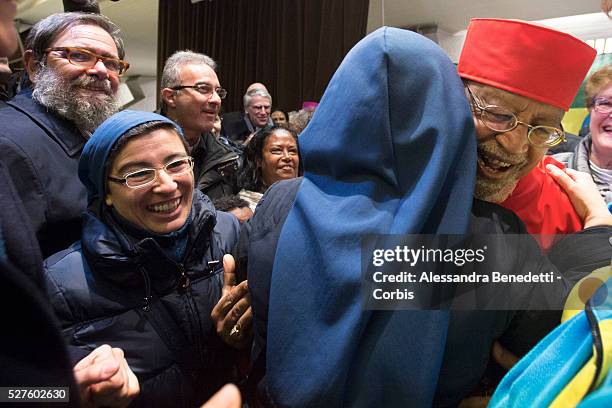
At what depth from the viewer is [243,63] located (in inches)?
193

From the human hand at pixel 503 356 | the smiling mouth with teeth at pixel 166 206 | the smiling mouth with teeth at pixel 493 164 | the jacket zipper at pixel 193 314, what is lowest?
the jacket zipper at pixel 193 314

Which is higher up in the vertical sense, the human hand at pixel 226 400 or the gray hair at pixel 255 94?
the human hand at pixel 226 400

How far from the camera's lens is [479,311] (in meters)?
0.80

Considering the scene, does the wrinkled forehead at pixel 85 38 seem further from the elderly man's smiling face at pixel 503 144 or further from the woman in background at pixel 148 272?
the elderly man's smiling face at pixel 503 144

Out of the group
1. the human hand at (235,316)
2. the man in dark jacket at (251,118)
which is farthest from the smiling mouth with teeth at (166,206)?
the man in dark jacket at (251,118)

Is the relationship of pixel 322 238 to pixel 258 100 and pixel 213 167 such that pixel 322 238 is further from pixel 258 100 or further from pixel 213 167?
pixel 258 100

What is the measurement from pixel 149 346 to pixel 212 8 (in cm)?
474

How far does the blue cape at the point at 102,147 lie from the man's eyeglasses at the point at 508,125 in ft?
2.57

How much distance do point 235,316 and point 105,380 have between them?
0.28m

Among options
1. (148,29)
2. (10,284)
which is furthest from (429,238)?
(148,29)

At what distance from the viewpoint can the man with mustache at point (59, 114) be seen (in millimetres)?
1274

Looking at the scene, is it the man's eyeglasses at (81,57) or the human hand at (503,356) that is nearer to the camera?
the human hand at (503,356)

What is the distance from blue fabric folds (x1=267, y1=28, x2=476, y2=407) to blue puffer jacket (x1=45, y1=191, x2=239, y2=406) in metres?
0.39

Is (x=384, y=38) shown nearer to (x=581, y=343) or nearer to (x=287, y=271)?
(x=287, y=271)
